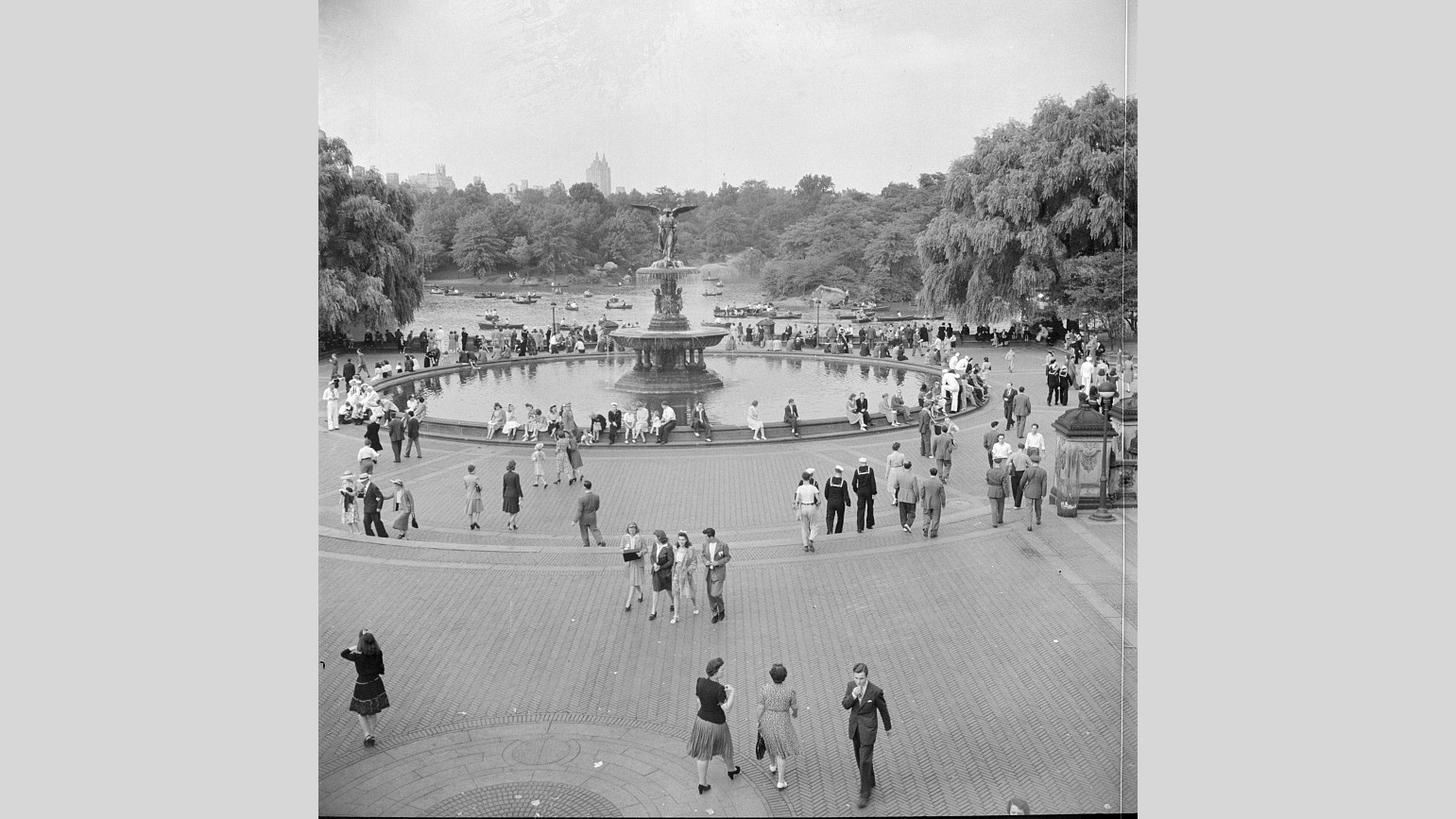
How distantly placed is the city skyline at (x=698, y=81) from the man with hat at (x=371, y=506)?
563 centimetres

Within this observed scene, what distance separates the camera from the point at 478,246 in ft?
108

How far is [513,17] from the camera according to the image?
1802cm

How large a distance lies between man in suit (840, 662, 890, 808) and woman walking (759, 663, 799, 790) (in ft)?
1.66

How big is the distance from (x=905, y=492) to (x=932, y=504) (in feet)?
1.34

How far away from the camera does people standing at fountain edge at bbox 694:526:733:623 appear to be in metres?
12.6

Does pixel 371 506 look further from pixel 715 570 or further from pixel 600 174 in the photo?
pixel 600 174

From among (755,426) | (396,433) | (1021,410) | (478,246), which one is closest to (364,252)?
(478,246)

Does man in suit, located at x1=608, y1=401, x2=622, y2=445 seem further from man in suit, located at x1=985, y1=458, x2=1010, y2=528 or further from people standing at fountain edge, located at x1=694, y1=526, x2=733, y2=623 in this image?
people standing at fountain edge, located at x1=694, y1=526, x2=733, y2=623

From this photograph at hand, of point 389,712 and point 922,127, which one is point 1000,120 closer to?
point 922,127

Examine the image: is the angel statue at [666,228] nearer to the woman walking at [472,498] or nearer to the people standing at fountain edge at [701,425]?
the people standing at fountain edge at [701,425]

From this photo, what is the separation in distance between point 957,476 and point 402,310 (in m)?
19.0

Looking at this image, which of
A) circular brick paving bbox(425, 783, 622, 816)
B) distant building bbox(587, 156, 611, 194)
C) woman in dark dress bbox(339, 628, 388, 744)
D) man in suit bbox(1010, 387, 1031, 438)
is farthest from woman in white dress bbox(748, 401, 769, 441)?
circular brick paving bbox(425, 783, 622, 816)

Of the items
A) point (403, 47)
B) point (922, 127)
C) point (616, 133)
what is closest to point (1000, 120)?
point (922, 127)

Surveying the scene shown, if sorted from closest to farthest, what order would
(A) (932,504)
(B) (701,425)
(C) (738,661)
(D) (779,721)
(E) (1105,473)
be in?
(D) (779,721) → (C) (738,661) → (A) (932,504) → (E) (1105,473) → (B) (701,425)
